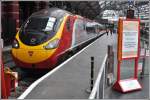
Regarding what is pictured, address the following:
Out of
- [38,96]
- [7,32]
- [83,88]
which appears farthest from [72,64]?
[7,32]

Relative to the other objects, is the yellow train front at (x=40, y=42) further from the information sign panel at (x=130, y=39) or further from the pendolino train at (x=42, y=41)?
the information sign panel at (x=130, y=39)

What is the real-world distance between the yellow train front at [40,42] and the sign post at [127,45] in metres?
4.17

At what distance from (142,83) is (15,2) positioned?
23019mm

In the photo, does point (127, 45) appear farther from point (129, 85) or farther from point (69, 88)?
point (69, 88)

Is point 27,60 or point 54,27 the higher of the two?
point 54,27

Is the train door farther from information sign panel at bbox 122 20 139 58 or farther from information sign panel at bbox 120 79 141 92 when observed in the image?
information sign panel at bbox 120 79 141 92

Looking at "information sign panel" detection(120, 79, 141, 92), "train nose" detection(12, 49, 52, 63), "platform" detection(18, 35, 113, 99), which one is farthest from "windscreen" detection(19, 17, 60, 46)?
"information sign panel" detection(120, 79, 141, 92)

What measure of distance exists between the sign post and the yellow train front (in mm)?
4172

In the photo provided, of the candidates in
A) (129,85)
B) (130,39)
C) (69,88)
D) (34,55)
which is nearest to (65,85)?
(69,88)

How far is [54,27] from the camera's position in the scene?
53.4ft

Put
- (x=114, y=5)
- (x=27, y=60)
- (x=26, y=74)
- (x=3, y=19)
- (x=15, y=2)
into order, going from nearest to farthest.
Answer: (x=27, y=60) < (x=26, y=74) < (x=3, y=19) < (x=15, y=2) < (x=114, y=5)

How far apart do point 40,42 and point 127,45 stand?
4.69m

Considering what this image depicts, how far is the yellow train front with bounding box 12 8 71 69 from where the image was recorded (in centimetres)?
1492

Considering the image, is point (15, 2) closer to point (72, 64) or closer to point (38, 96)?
point (72, 64)
